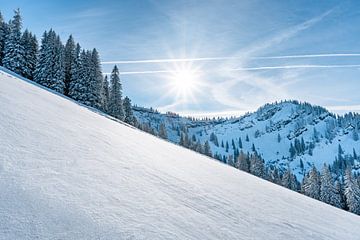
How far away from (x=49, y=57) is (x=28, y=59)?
15.0ft

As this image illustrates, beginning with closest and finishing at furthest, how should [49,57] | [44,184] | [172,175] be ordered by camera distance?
1. [44,184]
2. [172,175]
3. [49,57]

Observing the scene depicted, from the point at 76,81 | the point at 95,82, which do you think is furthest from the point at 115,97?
the point at 76,81

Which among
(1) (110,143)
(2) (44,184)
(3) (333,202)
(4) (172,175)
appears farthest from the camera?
(3) (333,202)

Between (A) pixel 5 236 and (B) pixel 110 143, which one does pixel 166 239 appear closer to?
(A) pixel 5 236

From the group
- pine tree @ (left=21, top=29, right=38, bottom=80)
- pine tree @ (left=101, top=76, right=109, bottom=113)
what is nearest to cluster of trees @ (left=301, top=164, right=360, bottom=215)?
pine tree @ (left=101, top=76, right=109, bottom=113)

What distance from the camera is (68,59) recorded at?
52.4m

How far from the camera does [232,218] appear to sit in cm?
629

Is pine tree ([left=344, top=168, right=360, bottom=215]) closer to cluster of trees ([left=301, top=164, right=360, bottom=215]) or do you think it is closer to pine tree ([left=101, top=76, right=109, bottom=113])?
cluster of trees ([left=301, top=164, right=360, bottom=215])

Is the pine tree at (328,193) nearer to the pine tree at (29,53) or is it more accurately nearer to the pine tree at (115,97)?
the pine tree at (115,97)

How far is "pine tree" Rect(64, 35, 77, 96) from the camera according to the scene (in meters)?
50.0

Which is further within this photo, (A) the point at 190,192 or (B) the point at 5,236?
(A) the point at 190,192

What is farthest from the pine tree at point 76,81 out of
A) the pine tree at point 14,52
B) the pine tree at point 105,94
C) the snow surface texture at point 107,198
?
the snow surface texture at point 107,198

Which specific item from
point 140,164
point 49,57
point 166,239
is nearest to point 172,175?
point 140,164

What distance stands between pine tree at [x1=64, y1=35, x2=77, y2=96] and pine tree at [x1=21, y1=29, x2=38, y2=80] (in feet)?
15.8
